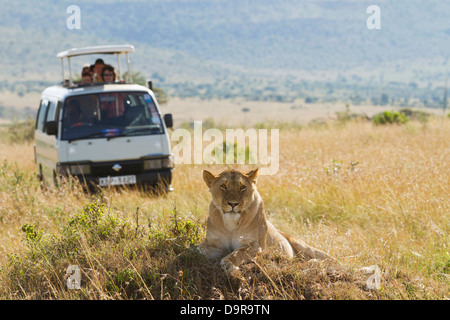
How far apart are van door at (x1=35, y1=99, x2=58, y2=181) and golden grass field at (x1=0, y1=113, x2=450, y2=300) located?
22.4 inches

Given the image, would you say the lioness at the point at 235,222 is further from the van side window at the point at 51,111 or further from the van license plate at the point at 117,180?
the van side window at the point at 51,111

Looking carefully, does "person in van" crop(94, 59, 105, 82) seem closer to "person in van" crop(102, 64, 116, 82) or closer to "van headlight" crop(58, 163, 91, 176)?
"person in van" crop(102, 64, 116, 82)

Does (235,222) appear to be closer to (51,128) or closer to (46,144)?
(51,128)

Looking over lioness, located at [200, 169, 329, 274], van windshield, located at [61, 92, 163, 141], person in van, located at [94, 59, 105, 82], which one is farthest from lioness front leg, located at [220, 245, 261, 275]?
person in van, located at [94, 59, 105, 82]

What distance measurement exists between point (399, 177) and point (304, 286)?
4.84 metres

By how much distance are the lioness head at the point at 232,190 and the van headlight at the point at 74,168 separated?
190 inches

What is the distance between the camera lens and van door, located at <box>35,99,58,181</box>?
10013mm

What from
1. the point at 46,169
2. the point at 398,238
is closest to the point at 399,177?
the point at 398,238

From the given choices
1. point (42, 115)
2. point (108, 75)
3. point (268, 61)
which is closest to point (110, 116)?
point (108, 75)

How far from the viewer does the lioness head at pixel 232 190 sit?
4914 millimetres

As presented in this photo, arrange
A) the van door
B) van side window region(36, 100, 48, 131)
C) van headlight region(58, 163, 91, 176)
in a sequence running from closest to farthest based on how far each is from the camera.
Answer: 1. van headlight region(58, 163, 91, 176)
2. the van door
3. van side window region(36, 100, 48, 131)

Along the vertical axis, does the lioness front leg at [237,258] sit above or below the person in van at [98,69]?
below

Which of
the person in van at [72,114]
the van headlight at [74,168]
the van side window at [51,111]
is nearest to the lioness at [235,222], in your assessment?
the van headlight at [74,168]
